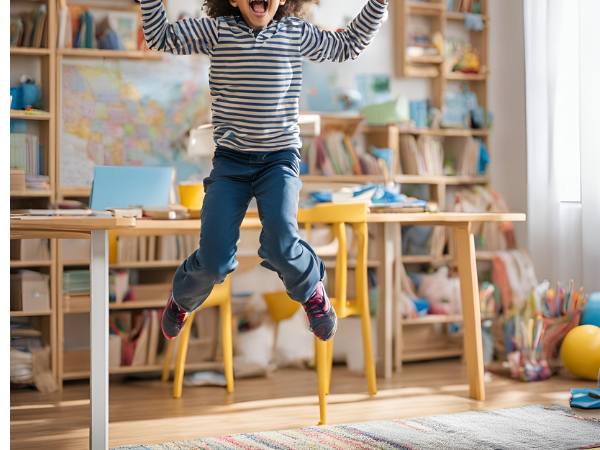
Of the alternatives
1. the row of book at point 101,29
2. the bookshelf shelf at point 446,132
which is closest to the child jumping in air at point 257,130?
the row of book at point 101,29

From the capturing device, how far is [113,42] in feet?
15.5

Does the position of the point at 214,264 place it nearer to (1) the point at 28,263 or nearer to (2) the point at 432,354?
(1) the point at 28,263

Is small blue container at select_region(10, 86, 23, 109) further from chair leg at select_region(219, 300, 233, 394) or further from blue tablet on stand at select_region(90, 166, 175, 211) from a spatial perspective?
chair leg at select_region(219, 300, 233, 394)

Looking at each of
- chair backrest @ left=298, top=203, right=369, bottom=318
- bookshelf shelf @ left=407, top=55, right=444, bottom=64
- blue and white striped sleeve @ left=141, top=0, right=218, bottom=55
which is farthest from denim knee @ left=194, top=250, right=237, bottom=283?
bookshelf shelf @ left=407, top=55, right=444, bottom=64

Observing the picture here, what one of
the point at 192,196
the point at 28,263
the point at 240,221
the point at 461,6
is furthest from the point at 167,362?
the point at 461,6

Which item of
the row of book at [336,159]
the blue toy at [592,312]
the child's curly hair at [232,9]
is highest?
the child's curly hair at [232,9]

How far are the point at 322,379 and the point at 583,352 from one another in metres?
1.46

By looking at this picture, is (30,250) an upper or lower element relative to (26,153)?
lower

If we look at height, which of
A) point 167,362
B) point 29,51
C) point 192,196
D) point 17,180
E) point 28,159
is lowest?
point 167,362

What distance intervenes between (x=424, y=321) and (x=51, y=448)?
2.42 metres

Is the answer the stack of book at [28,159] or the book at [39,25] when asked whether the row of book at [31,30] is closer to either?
the book at [39,25]

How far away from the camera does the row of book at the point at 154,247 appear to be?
4695 millimetres

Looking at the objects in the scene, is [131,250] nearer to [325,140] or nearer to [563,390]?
[325,140]

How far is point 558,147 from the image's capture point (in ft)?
17.0
